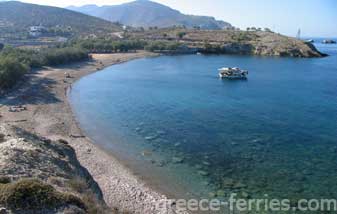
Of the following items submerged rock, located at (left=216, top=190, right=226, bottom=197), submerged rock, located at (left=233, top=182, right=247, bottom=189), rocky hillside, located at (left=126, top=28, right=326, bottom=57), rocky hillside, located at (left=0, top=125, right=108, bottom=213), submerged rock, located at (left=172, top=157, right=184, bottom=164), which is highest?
rocky hillside, located at (left=126, top=28, right=326, bottom=57)

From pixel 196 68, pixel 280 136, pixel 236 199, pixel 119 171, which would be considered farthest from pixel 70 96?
pixel 196 68

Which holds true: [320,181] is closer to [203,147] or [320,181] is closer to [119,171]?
[203,147]

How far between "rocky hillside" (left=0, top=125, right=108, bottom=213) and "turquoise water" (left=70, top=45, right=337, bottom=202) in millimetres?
9291

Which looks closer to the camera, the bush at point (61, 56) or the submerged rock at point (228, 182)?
the submerged rock at point (228, 182)

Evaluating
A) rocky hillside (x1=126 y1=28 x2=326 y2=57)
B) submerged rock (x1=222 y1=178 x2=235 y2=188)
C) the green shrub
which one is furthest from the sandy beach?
rocky hillside (x1=126 y1=28 x2=326 y2=57)

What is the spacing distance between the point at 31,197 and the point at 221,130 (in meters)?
31.0

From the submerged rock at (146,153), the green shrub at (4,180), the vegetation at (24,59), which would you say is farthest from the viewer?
the vegetation at (24,59)

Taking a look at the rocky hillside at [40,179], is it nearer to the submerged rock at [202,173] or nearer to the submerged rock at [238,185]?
the submerged rock at [202,173]

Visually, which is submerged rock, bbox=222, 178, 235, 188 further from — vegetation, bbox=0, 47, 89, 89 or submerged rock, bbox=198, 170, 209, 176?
vegetation, bbox=0, 47, 89, 89

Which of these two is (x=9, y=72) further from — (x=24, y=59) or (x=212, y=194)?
(x=212, y=194)

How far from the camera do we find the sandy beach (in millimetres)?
26562

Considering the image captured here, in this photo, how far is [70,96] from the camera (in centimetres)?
6456

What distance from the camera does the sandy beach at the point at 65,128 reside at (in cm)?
2656

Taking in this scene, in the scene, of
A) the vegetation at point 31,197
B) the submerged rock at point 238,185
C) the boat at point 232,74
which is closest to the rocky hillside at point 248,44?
the boat at point 232,74
